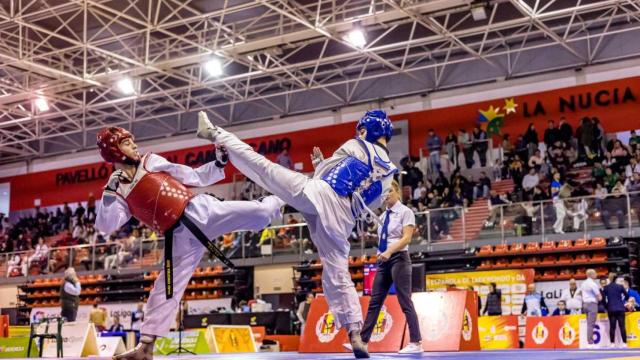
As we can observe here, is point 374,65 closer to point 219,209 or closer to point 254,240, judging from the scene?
point 254,240

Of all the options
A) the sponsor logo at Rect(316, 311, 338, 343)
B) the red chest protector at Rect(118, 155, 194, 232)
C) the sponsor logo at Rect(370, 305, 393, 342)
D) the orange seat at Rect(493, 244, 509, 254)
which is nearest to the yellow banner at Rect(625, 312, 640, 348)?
the orange seat at Rect(493, 244, 509, 254)

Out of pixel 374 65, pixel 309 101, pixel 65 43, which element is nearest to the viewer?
pixel 65 43

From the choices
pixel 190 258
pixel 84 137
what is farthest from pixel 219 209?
pixel 84 137

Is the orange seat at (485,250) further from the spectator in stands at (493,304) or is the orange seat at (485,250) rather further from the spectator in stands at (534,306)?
the spectator in stands at (534,306)

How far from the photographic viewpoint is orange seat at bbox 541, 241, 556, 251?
73.6 ft

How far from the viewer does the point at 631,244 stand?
21562mm

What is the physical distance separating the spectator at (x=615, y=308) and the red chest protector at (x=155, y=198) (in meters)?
13.5

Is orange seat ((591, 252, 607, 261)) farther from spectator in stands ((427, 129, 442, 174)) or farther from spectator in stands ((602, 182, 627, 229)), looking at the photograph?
spectator in stands ((427, 129, 442, 174))

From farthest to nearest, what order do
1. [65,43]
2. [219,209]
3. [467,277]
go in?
[65,43]
[467,277]
[219,209]

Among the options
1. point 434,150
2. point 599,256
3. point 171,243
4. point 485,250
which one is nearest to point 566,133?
point 434,150

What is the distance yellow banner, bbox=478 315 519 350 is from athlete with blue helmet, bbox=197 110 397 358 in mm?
13254

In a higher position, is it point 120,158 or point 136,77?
point 136,77

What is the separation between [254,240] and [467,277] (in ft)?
24.5

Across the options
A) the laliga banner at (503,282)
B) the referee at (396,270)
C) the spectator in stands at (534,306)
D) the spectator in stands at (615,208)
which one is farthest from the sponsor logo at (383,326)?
the spectator in stands at (615,208)
